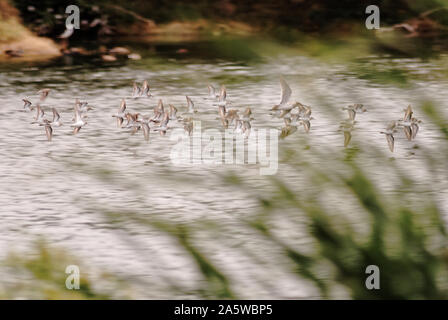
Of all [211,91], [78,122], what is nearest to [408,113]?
[78,122]

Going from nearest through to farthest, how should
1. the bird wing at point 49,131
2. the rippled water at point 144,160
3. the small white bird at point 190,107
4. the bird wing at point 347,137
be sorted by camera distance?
1. the rippled water at point 144,160
2. the bird wing at point 347,137
3. the bird wing at point 49,131
4. the small white bird at point 190,107

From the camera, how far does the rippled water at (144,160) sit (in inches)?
53.9

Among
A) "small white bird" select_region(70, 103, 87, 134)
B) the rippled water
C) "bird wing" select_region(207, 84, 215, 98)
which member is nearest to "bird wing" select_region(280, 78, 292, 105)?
the rippled water

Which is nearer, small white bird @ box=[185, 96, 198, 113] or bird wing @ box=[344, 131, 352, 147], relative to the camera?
bird wing @ box=[344, 131, 352, 147]

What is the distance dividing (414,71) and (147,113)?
3.24ft

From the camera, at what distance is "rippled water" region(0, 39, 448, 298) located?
1.37 metres

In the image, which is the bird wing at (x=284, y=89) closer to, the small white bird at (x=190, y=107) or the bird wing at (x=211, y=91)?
the small white bird at (x=190, y=107)

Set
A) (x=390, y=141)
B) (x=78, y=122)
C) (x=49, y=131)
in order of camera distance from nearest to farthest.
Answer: (x=390, y=141)
(x=49, y=131)
(x=78, y=122)

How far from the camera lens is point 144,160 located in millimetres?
2156

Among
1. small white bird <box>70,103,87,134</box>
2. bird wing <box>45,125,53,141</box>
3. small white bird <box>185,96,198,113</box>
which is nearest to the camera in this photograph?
bird wing <box>45,125,53,141</box>

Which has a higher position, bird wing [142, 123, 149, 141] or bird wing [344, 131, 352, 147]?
bird wing [142, 123, 149, 141]

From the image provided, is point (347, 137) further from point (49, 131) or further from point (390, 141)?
point (49, 131)

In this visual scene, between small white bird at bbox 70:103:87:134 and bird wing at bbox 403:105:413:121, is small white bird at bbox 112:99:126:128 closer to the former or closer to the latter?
small white bird at bbox 70:103:87:134

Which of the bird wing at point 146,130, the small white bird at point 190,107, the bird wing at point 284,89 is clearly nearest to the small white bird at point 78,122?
the bird wing at point 146,130
